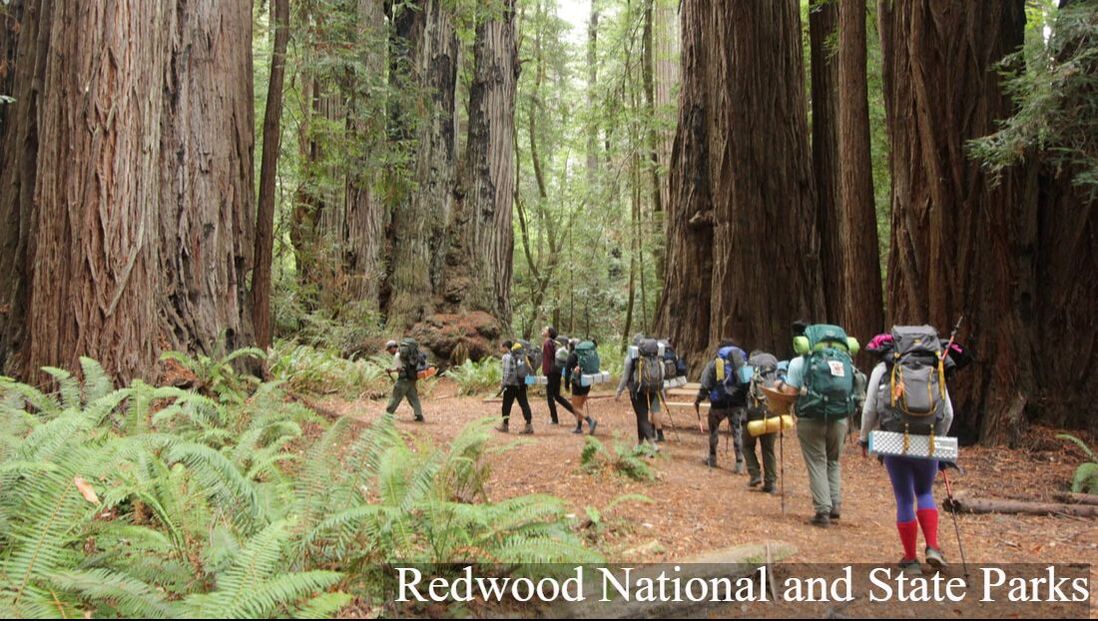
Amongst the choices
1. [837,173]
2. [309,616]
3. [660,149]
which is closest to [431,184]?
[660,149]

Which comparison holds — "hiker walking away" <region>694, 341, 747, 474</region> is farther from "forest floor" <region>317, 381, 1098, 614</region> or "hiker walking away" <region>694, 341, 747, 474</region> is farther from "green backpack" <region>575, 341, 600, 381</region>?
"green backpack" <region>575, 341, 600, 381</region>

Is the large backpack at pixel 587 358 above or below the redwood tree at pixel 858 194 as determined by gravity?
below

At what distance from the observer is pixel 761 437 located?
25.5 ft

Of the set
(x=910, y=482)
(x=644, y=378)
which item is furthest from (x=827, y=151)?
(x=910, y=482)

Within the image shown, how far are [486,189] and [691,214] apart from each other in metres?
5.55

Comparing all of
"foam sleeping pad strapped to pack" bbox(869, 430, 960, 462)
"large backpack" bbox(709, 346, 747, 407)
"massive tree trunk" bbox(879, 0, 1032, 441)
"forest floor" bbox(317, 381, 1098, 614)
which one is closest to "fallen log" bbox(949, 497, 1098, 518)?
"forest floor" bbox(317, 381, 1098, 614)

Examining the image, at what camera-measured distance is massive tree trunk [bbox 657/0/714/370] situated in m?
13.4

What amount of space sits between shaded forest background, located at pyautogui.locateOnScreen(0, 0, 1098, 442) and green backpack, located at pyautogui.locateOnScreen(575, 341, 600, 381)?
3.19 meters

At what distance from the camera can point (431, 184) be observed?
53.1 ft

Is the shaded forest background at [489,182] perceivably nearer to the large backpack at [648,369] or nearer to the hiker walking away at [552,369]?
the hiker walking away at [552,369]

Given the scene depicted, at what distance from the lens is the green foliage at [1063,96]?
6562 millimetres

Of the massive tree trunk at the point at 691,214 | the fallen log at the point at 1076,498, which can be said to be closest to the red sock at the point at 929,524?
the fallen log at the point at 1076,498

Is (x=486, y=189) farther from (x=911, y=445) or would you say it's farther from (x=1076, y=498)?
(x=911, y=445)

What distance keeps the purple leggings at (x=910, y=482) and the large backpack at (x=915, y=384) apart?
0.77 feet
